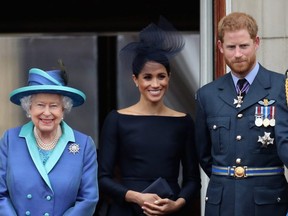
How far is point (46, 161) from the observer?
5707mm

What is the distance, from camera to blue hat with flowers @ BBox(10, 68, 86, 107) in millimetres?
5684

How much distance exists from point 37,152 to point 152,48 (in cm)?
96

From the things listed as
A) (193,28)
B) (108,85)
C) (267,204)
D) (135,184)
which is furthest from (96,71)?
(267,204)

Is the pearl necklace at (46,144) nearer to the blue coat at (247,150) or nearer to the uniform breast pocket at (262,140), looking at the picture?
the blue coat at (247,150)

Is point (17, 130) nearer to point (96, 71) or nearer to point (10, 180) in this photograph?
point (10, 180)

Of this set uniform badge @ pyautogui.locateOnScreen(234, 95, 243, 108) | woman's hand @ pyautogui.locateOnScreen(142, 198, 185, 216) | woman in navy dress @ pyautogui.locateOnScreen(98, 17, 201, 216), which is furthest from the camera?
woman in navy dress @ pyautogui.locateOnScreen(98, 17, 201, 216)

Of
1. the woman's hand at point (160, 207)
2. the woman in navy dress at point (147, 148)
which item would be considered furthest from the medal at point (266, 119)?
the woman's hand at point (160, 207)

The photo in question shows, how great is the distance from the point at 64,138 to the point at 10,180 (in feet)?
1.19

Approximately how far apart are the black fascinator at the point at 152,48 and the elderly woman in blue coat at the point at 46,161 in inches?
21.0

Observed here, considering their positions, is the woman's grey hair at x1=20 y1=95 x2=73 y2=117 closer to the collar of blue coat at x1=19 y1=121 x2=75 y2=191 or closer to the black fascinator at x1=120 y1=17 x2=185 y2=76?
the collar of blue coat at x1=19 y1=121 x2=75 y2=191

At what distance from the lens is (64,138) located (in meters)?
5.79

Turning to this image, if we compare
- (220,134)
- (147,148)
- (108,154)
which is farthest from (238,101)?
(108,154)

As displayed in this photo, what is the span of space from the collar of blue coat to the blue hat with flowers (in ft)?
0.55

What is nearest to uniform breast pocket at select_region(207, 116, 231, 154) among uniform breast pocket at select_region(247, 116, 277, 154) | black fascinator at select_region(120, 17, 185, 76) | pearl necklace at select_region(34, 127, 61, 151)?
uniform breast pocket at select_region(247, 116, 277, 154)
